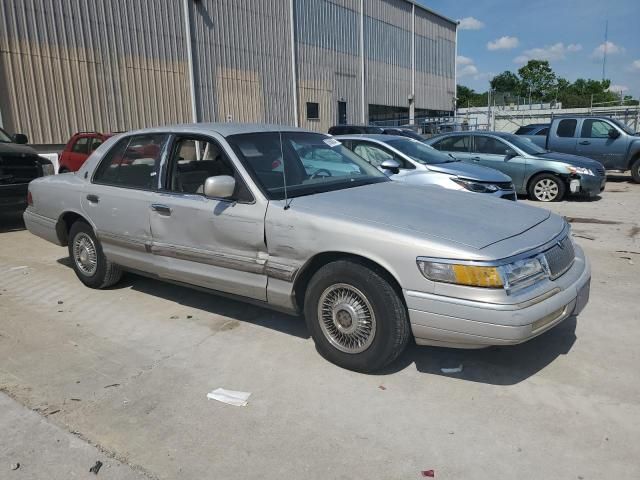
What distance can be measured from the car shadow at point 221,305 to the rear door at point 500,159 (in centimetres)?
789

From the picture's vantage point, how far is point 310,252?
347 cm

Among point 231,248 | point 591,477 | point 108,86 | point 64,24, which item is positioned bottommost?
point 591,477

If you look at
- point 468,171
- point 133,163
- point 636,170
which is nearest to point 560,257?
point 133,163

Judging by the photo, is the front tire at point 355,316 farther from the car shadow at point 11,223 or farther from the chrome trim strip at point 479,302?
the car shadow at point 11,223

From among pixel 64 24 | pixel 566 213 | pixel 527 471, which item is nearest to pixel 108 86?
pixel 64 24

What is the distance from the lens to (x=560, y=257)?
3438 mm

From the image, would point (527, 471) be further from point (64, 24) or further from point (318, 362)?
point (64, 24)

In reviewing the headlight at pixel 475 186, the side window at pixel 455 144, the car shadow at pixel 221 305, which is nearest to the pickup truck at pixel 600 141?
the side window at pixel 455 144

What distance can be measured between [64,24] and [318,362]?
1487 centimetres

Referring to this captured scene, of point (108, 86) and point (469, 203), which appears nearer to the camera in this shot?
point (469, 203)

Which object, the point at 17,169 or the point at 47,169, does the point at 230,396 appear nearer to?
the point at 17,169

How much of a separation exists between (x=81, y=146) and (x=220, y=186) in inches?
409

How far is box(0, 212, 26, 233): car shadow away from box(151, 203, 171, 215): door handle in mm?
5500

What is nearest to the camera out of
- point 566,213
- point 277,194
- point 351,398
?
point 351,398
